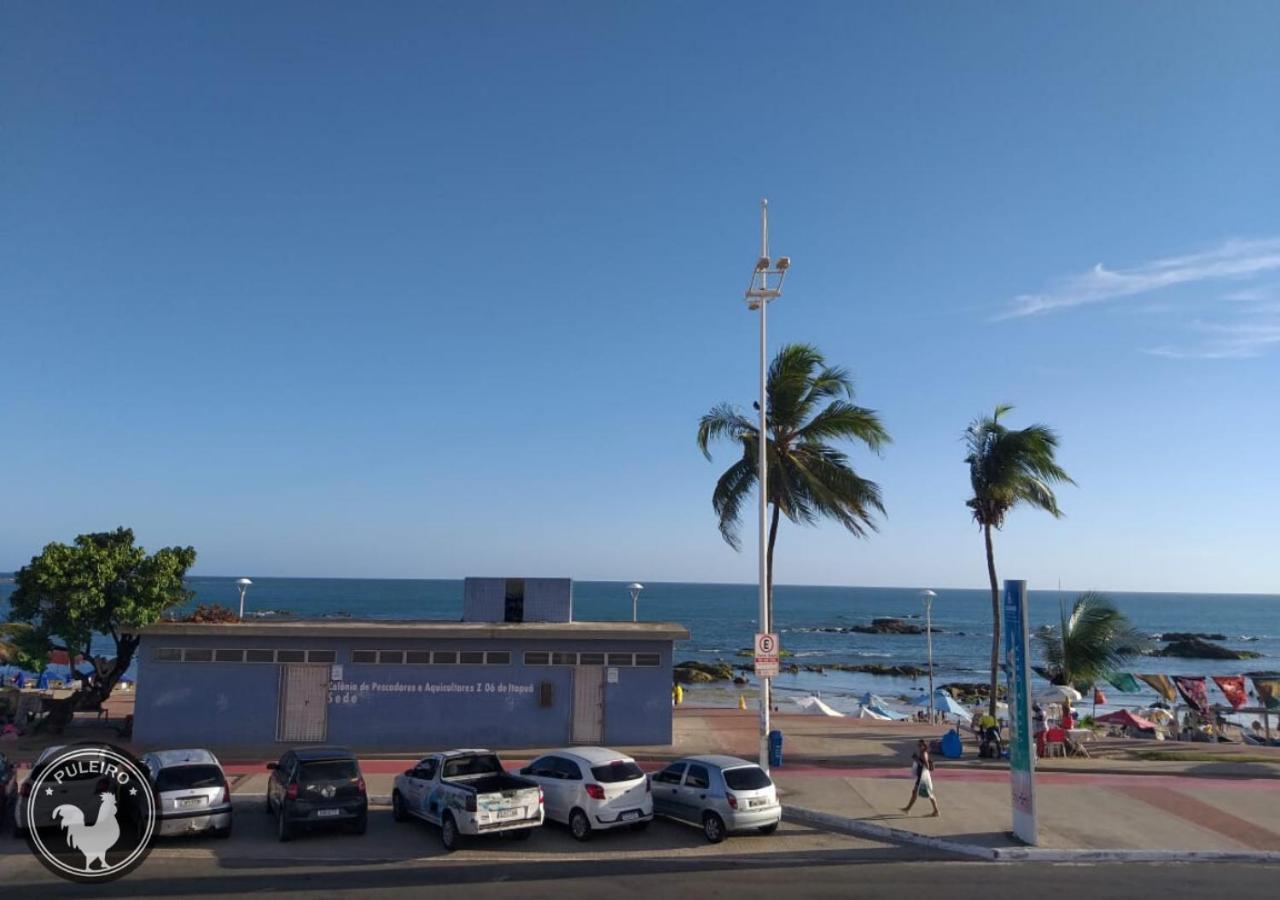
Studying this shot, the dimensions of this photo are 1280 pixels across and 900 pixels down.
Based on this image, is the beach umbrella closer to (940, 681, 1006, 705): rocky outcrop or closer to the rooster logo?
the rooster logo

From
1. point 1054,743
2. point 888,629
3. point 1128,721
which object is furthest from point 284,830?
point 888,629

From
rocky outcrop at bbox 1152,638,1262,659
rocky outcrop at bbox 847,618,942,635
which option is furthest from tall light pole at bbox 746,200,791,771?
rocky outcrop at bbox 847,618,942,635

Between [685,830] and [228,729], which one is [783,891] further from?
[228,729]

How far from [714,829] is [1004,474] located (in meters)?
16.6

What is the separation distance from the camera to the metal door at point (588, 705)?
26.2 meters

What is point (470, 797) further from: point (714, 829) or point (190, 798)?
point (190, 798)

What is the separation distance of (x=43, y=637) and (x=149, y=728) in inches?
199

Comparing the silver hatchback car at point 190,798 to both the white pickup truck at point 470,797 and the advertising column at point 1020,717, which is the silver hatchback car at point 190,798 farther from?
the advertising column at point 1020,717

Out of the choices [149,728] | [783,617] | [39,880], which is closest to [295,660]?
Result: [149,728]

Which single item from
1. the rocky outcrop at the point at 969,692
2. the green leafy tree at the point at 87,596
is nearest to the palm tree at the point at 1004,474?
the green leafy tree at the point at 87,596

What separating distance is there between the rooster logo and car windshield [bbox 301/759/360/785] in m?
3.26

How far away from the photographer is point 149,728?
2517 cm

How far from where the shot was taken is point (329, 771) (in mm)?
Answer: 16391

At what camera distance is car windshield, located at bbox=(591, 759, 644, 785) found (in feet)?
54.1
